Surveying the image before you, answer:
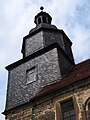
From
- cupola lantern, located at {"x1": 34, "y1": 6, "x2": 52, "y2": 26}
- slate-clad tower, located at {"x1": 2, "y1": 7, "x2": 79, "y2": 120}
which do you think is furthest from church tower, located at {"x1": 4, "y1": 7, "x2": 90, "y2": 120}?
cupola lantern, located at {"x1": 34, "y1": 6, "x2": 52, "y2": 26}

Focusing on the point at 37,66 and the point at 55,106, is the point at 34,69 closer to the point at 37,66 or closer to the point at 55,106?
the point at 37,66

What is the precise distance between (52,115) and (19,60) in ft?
16.6

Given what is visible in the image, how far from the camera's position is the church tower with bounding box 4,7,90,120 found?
12.0 meters

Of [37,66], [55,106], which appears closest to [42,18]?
[37,66]

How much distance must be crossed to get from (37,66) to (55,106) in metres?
3.60

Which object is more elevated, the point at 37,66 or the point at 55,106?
the point at 37,66

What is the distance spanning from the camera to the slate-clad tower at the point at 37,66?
1248 centimetres

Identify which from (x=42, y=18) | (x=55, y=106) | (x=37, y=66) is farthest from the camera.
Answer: (x=42, y=18)

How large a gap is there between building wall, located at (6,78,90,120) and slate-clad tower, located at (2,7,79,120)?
834 millimetres

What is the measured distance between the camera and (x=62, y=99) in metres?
10.5

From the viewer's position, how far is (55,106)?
10406 mm

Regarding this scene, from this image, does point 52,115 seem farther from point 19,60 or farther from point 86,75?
point 19,60

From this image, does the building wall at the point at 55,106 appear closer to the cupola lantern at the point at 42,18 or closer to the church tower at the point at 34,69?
the church tower at the point at 34,69

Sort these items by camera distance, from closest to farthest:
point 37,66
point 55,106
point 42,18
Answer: point 55,106, point 37,66, point 42,18
